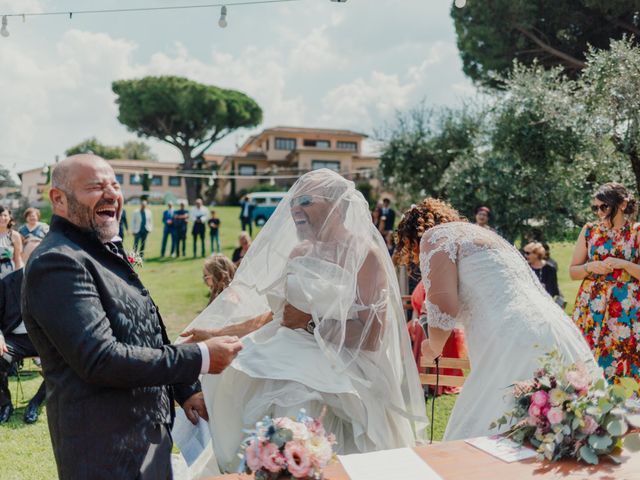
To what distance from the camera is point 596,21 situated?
1572 centimetres

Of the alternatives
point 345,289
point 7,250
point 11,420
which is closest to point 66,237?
point 345,289

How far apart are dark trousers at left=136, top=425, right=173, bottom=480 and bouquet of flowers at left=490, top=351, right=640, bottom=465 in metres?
1.36

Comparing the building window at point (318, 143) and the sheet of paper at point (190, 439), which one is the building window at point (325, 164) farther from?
the sheet of paper at point (190, 439)

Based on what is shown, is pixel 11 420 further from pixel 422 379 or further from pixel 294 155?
pixel 294 155

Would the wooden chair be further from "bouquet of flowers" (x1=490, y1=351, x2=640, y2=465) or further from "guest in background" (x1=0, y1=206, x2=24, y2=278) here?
"guest in background" (x1=0, y1=206, x2=24, y2=278)

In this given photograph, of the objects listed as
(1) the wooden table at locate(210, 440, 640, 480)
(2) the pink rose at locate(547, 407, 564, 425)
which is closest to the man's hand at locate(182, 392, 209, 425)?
(1) the wooden table at locate(210, 440, 640, 480)

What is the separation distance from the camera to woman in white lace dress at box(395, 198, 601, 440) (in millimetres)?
3127

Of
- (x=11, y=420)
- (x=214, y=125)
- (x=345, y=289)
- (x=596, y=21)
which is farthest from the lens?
(x=214, y=125)

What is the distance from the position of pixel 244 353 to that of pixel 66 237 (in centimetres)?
157

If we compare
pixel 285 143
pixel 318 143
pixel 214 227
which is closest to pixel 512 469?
pixel 214 227

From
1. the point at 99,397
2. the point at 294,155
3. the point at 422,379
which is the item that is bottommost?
the point at 422,379

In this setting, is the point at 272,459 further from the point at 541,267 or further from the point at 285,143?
the point at 285,143

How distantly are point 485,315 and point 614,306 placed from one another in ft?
9.45

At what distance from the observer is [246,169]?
204 feet
